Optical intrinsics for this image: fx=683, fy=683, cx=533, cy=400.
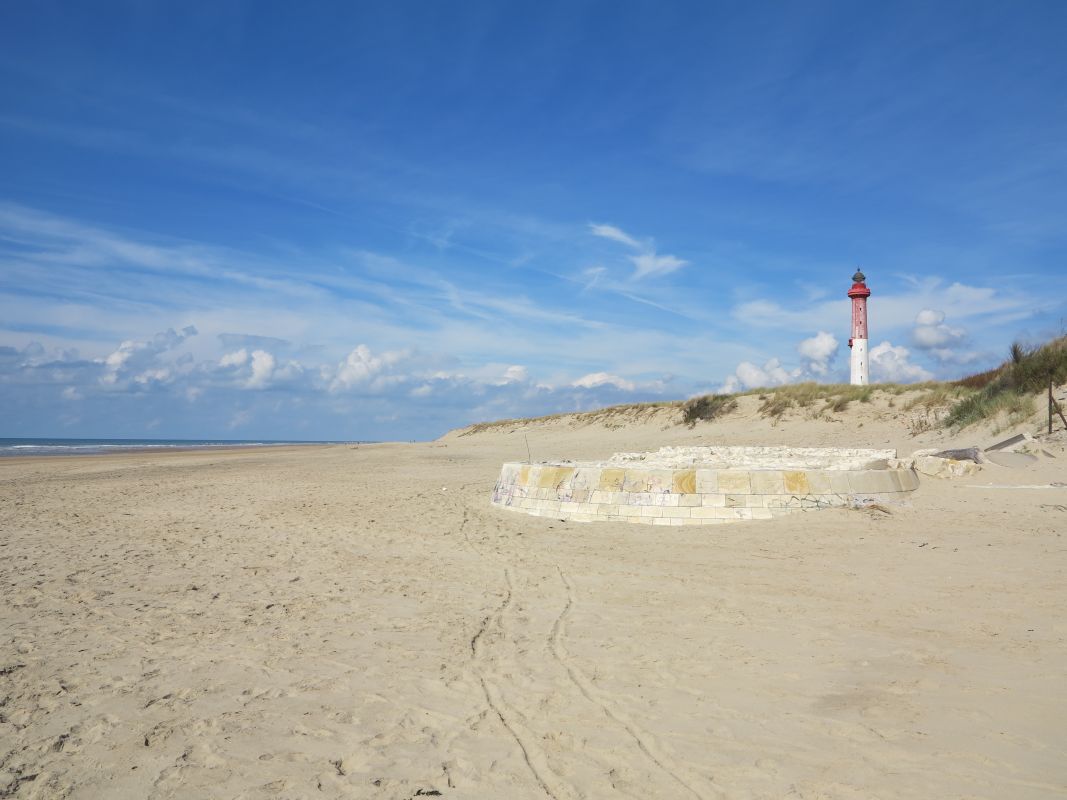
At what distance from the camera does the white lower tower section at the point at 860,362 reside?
34625 mm

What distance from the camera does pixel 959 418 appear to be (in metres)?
17.2

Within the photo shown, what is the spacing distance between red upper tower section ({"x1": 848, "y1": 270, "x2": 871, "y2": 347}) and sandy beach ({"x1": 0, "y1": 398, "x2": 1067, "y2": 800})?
27.4 metres

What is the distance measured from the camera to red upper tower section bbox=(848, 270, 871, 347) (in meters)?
35.1

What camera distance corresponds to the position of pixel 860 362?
3472 cm

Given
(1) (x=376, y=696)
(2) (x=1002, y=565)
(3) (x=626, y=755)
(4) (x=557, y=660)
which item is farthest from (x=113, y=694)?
(2) (x=1002, y=565)

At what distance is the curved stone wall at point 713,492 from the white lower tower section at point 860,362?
87.3 ft

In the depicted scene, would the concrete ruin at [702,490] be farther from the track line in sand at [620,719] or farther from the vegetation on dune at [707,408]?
the vegetation on dune at [707,408]

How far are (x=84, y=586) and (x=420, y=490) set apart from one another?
29.7 ft

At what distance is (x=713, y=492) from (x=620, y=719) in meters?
6.18

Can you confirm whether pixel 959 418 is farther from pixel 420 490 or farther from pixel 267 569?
pixel 267 569

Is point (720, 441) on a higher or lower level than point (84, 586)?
higher

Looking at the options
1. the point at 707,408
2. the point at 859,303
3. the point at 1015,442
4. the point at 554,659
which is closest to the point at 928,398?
the point at 707,408

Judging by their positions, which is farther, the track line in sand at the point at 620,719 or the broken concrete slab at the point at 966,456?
the broken concrete slab at the point at 966,456

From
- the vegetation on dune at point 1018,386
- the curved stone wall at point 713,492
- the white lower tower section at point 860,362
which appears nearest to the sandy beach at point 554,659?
the curved stone wall at point 713,492
